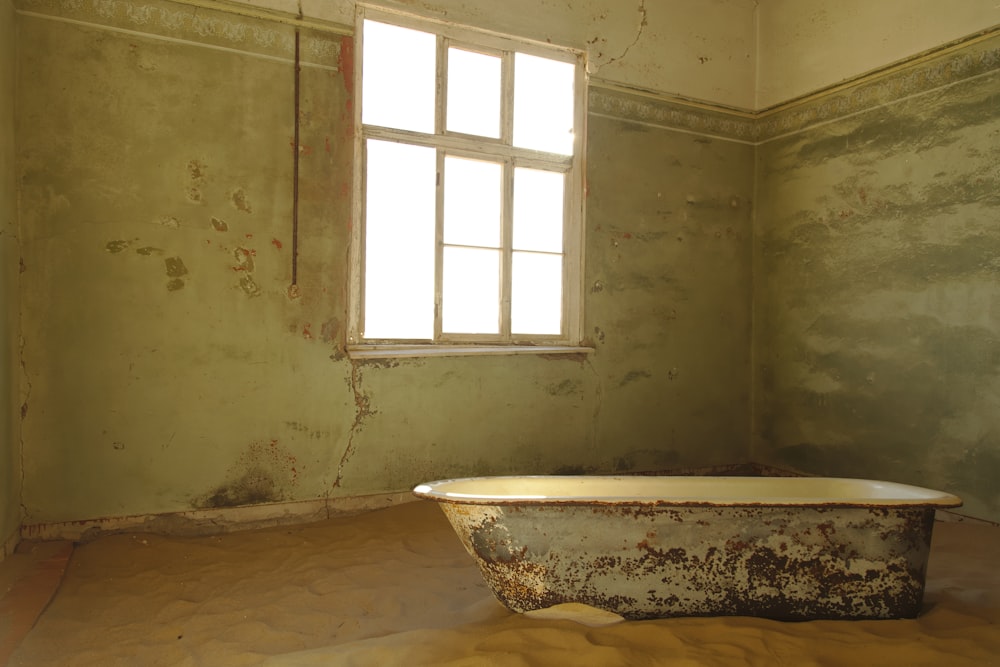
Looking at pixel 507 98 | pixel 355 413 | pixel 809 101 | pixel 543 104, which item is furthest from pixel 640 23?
pixel 355 413

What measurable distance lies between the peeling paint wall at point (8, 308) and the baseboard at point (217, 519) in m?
0.18

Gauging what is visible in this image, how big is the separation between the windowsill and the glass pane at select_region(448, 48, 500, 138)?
1.28 m

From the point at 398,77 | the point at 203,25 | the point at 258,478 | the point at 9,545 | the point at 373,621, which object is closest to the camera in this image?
the point at 373,621

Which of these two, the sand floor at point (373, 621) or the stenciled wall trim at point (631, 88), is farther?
the stenciled wall trim at point (631, 88)

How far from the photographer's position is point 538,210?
3988mm

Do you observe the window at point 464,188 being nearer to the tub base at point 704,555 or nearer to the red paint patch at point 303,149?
the red paint patch at point 303,149

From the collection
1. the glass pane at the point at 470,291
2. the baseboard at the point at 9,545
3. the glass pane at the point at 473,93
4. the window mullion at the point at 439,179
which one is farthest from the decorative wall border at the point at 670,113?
the baseboard at the point at 9,545

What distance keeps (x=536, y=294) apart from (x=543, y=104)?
120cm

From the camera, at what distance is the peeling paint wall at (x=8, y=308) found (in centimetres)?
252

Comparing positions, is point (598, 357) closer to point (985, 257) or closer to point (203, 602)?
point (985, 257)

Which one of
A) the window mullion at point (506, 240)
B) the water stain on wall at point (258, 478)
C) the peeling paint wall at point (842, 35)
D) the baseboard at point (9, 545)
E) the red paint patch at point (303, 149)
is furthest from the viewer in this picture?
the window mullion at point (506, 240)

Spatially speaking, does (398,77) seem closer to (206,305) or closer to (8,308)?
(206,305)

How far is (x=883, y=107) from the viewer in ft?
12.5

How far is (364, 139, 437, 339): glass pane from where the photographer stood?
3.52 metres
